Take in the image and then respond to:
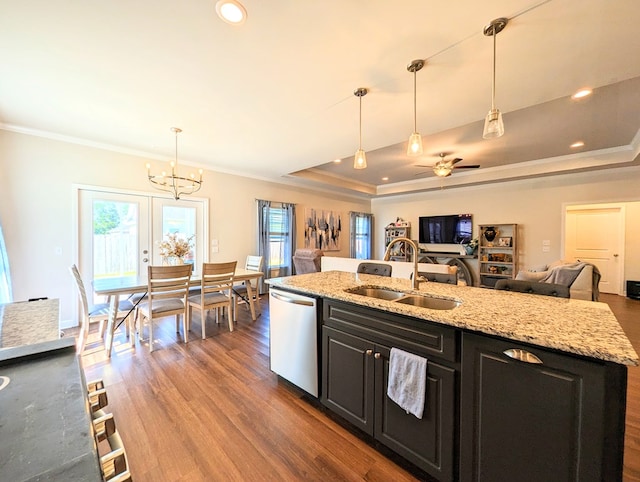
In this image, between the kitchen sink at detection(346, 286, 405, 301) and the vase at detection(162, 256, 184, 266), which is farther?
the vase at detection(162, 256, 184, 266)

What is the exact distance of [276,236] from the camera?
5.95 metres

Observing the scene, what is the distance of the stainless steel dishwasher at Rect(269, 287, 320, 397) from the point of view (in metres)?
1.90

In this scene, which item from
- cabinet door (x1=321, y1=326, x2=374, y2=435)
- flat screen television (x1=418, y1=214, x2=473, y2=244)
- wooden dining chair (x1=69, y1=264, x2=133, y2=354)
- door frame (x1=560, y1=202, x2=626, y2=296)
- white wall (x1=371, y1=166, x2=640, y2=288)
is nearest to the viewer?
cabinet door (x1=321, y1=326, x2=374, y2=435)

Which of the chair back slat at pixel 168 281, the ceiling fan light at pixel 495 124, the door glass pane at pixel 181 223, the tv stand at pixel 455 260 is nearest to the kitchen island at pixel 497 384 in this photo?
the ceiling fan light at pixel 495 124

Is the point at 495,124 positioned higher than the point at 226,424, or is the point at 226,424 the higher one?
the point at 495,124

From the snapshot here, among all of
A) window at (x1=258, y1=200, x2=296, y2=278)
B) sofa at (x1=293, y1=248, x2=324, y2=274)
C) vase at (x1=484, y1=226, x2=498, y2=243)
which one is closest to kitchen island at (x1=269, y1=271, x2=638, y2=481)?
sofa at (x1=293, y1=248, x2=324, y2=274)

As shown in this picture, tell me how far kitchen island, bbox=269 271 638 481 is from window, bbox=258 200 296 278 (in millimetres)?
4152

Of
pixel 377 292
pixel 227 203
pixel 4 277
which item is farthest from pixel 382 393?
pixel 227 203

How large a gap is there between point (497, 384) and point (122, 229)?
4.81 m

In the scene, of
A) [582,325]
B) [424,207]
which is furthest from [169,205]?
[424,207]

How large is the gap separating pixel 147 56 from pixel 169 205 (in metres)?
2.89

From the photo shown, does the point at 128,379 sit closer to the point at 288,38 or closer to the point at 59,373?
the point at 59,373

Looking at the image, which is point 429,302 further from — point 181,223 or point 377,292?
point 181,223

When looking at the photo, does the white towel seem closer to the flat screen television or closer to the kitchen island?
the kitchen island
